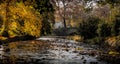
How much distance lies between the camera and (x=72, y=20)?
121m

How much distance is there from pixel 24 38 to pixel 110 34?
18853mm

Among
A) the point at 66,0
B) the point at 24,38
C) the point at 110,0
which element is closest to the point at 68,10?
the point at 66,0

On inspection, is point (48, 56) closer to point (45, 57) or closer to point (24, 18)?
point (45, 57)

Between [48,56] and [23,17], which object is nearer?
[48,56]

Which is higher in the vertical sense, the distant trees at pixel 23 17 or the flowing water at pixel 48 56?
the distant trees at pixel 23 17

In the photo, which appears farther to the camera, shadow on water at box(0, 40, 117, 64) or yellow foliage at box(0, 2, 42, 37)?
yellow foliage at box(0, 2, 42, 37)

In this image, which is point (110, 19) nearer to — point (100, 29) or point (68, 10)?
point (100, 29)

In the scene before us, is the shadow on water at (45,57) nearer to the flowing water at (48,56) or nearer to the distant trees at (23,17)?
the flowing water at (48,56)

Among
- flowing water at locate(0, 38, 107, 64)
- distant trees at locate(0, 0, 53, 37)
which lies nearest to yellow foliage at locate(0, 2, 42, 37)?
distant trees at locate(0, 0, 53, 37)

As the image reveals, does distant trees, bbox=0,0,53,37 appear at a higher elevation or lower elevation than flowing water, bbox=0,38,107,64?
higher

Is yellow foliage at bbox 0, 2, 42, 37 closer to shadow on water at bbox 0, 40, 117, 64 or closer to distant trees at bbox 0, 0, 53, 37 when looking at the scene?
distant trees at bbox 0, 0, 53, 37

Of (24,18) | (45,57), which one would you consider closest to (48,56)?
(45,57)

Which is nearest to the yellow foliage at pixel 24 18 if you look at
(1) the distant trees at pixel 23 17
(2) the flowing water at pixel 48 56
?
(1) the distant trees at pixel 23 17

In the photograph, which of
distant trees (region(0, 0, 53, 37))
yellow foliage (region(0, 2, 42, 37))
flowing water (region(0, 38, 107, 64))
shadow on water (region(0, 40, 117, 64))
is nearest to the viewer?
shadow on water (region(0, 40, 117, 64))
